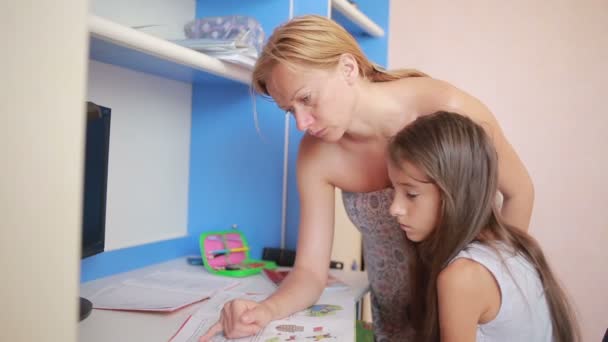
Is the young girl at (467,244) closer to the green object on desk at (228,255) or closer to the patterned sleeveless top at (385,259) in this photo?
the patterned sleeveless top at (385,259)

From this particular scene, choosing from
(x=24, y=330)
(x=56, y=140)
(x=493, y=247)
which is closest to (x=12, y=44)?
(x=56, y=140)

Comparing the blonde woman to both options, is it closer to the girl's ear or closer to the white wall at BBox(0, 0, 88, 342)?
the girl's ear

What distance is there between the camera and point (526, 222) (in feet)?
3.19

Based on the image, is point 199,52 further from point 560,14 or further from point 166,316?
point 560,14

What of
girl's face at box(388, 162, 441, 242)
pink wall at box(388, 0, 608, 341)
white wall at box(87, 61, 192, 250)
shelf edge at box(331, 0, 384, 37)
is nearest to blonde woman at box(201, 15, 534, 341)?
girl's face at box(388, 162, 441, 242)

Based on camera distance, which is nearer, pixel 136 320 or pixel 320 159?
pixel 136 320

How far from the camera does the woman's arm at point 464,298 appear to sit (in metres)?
0.74

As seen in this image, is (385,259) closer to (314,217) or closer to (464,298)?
(314,217)

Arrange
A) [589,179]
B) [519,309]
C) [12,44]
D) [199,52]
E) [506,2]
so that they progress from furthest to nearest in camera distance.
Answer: [506,2]
[589,179]
[199,52]
[519,309]
[12,44]

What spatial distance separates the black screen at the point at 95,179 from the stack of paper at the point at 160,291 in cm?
10

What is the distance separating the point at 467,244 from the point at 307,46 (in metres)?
0.45

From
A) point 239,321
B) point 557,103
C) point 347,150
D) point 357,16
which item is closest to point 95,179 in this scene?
point 239,321

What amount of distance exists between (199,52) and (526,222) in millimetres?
807

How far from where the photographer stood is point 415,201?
2.82ft
